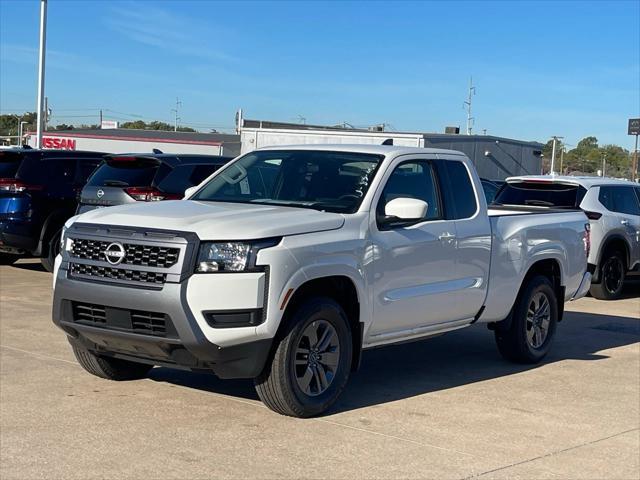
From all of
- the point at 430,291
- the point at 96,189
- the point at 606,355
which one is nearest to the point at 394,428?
the point at 430,291

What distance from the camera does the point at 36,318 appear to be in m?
10.1

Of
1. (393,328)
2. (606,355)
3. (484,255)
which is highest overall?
(484,255)

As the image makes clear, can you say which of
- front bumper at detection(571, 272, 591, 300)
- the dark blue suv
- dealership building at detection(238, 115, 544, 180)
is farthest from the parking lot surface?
dealership building at detection(238, 115, 544, 180)

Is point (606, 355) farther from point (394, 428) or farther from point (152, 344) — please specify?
point (152, 344)

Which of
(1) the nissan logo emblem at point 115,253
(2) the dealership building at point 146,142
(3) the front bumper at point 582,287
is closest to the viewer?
(1) the nissan logo emblem at point 115,253

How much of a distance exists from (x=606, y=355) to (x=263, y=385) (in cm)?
481

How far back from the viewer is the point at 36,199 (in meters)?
13.6

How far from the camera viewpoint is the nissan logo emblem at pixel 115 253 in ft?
20.3

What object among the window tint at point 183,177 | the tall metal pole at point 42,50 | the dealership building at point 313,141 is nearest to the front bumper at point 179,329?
the window tint at point 183,177

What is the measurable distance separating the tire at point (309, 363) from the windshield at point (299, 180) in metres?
0.87

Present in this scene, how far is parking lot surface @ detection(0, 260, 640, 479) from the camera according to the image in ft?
18.0

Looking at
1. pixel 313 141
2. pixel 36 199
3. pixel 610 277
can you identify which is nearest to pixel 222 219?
pixel 36 199

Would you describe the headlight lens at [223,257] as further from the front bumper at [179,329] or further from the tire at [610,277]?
the tire at [610,277]

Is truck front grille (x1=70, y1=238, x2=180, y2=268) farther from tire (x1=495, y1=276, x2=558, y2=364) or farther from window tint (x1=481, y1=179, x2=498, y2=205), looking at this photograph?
window tint (x1=481, y1=179, x2=498, y2=205)
